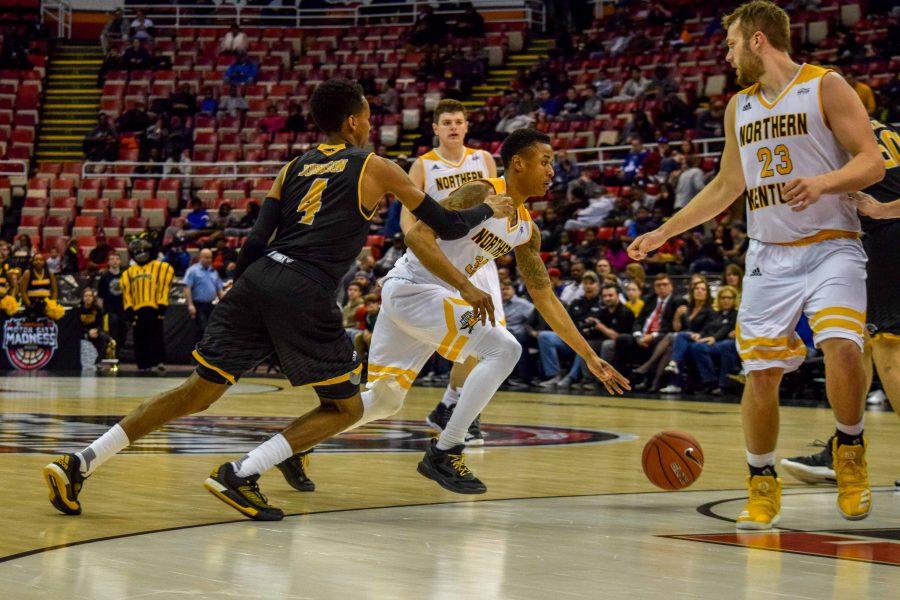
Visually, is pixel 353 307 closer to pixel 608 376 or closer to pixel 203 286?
pixel 203 286

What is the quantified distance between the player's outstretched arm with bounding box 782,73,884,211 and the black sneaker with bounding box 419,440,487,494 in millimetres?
1874

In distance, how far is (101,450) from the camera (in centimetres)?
502

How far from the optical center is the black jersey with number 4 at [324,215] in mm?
5121

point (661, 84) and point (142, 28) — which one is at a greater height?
point (142, 28)

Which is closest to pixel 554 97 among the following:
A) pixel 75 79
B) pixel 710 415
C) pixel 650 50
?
pixel 650 50

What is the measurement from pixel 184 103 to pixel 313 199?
24.4 meters

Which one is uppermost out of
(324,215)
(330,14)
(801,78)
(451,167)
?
(330,14)

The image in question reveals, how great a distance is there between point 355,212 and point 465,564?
166cm

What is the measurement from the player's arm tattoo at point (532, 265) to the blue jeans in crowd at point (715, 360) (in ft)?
27.7

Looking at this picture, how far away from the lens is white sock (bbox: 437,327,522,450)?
233 inches

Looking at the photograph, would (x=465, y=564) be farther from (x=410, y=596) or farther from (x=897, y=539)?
(x=897, y=539)

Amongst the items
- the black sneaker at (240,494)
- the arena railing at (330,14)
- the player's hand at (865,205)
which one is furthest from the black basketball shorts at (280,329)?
the arena railing at (330,14)

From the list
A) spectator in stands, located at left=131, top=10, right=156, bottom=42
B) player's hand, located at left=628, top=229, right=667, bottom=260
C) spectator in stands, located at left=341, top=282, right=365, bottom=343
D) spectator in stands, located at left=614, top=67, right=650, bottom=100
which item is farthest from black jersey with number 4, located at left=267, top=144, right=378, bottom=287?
spectator in stands, located at left=131, top=10, right=156, bottom=42

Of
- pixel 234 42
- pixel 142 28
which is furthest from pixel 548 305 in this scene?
pixel 142 28
